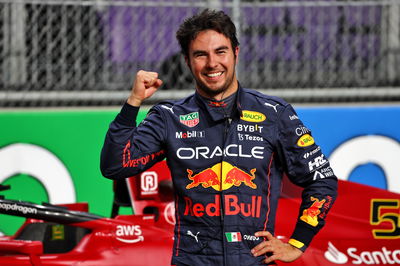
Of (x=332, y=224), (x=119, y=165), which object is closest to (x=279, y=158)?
(x=119, y=165)

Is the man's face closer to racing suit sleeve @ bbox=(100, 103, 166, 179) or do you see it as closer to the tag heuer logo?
the tag heuer logo

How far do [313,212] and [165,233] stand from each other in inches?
48.6

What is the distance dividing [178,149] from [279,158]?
15.3 inches

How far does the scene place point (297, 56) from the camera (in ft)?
19.7

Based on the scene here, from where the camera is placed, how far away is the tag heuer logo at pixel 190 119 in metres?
2.51

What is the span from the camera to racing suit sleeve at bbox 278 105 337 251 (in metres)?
2.48

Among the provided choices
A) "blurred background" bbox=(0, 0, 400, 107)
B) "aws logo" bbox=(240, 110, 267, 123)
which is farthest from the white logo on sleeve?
"blurred background" bbox=(0, 0, 400, 107)

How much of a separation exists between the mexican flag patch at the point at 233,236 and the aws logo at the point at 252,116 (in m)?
0.43

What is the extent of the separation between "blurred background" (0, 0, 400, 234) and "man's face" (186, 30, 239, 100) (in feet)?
10.5

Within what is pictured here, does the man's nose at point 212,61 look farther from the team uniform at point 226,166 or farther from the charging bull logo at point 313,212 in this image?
the charging bull logo at point 313,212

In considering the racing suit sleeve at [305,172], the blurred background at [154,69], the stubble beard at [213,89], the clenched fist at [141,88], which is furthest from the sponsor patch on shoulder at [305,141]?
the blurred background at [154,69]

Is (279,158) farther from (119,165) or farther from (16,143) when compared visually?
(16,143)

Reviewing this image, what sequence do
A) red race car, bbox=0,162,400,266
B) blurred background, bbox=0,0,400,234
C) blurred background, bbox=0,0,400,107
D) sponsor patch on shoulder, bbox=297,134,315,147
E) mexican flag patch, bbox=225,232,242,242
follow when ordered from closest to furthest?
mexican flag patch, bbox=225,232,242,242 < sponsor patch on shoulder, bbox=297,134,315,147 < red race car, bbox=0,162,400,266 < blurred background, bbox=0,0,400,234 < blurred background, bbox=0,0,400,107

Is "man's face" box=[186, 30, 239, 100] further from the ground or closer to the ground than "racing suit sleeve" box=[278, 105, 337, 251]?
further from the ground
